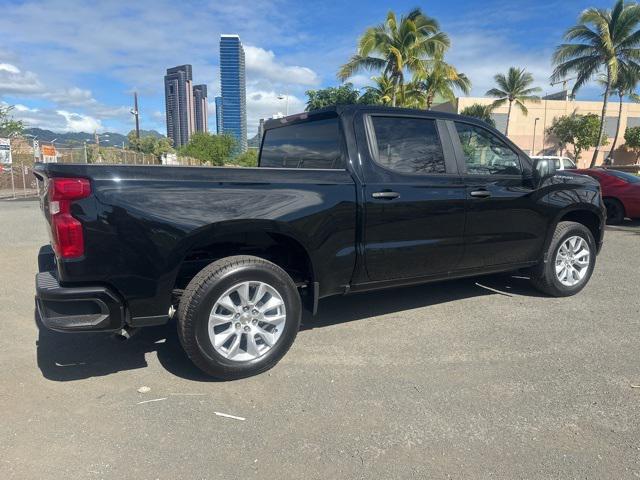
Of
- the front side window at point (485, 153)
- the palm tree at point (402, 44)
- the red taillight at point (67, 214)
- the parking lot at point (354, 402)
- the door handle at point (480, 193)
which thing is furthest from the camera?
the palm tree at point (402, 44)

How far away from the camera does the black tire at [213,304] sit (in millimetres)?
3023

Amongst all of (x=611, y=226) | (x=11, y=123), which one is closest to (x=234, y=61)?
(x=11, y=123)

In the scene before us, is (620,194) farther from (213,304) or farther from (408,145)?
(213,304)

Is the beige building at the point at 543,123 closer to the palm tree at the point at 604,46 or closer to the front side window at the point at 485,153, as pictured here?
the palm tree at the point at 604,46

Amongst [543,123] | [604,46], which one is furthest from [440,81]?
[543,123]

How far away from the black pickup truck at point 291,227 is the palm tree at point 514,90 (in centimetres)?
5089

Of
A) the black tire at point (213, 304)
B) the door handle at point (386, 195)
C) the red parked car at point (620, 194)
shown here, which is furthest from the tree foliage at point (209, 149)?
the black tire at point (213, 304)

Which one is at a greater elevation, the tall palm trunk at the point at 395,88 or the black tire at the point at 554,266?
the tall palm trunk at the point at 395,88

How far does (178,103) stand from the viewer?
117 m

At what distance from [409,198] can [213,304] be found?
1775mm

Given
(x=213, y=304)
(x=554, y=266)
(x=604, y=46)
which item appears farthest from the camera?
(x=604, y=46)

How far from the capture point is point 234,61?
124188 mm

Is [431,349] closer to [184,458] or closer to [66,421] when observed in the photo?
[184,458]

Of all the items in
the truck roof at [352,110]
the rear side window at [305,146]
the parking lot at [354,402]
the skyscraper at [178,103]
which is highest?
the skyscraper at [178,103]
